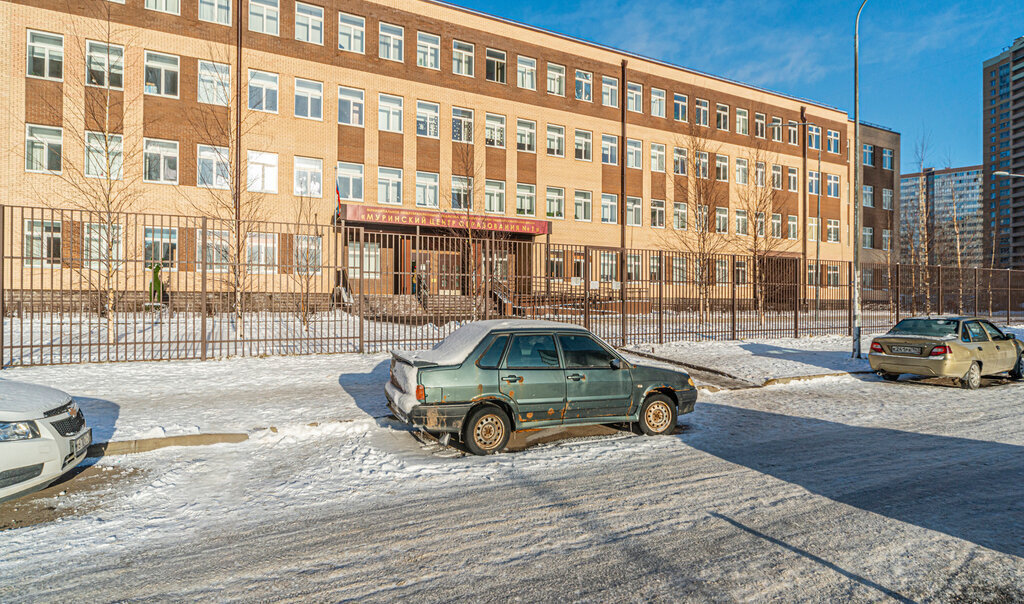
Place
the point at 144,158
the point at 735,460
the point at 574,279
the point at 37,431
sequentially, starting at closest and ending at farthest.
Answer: the point at 37,431 < the point at 735,460 < the point at 574,279 < the point at 144,158

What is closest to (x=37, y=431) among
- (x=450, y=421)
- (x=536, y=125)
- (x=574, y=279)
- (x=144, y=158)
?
(x=450, y=421)

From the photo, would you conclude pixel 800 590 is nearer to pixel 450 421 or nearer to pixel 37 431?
pixel 450 421

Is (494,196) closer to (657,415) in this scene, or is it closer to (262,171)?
(262,171)

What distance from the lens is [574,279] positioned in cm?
1530

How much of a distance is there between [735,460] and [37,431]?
6947 mm

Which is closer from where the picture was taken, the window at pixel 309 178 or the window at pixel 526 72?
the window at pixel 309 178

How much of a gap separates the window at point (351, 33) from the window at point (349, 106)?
84.5 inches

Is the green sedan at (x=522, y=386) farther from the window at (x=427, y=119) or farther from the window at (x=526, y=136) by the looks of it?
the window at (x=526, y=136)

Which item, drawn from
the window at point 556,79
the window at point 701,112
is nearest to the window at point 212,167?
the window at point 556,79

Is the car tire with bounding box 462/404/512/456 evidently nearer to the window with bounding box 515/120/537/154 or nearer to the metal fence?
the metal fence

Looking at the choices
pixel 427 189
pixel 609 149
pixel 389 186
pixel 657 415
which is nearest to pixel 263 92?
pixel 389 186

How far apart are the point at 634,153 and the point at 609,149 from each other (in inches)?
78.6

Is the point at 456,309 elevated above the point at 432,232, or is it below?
below

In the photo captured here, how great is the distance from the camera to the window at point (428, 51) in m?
30.5
